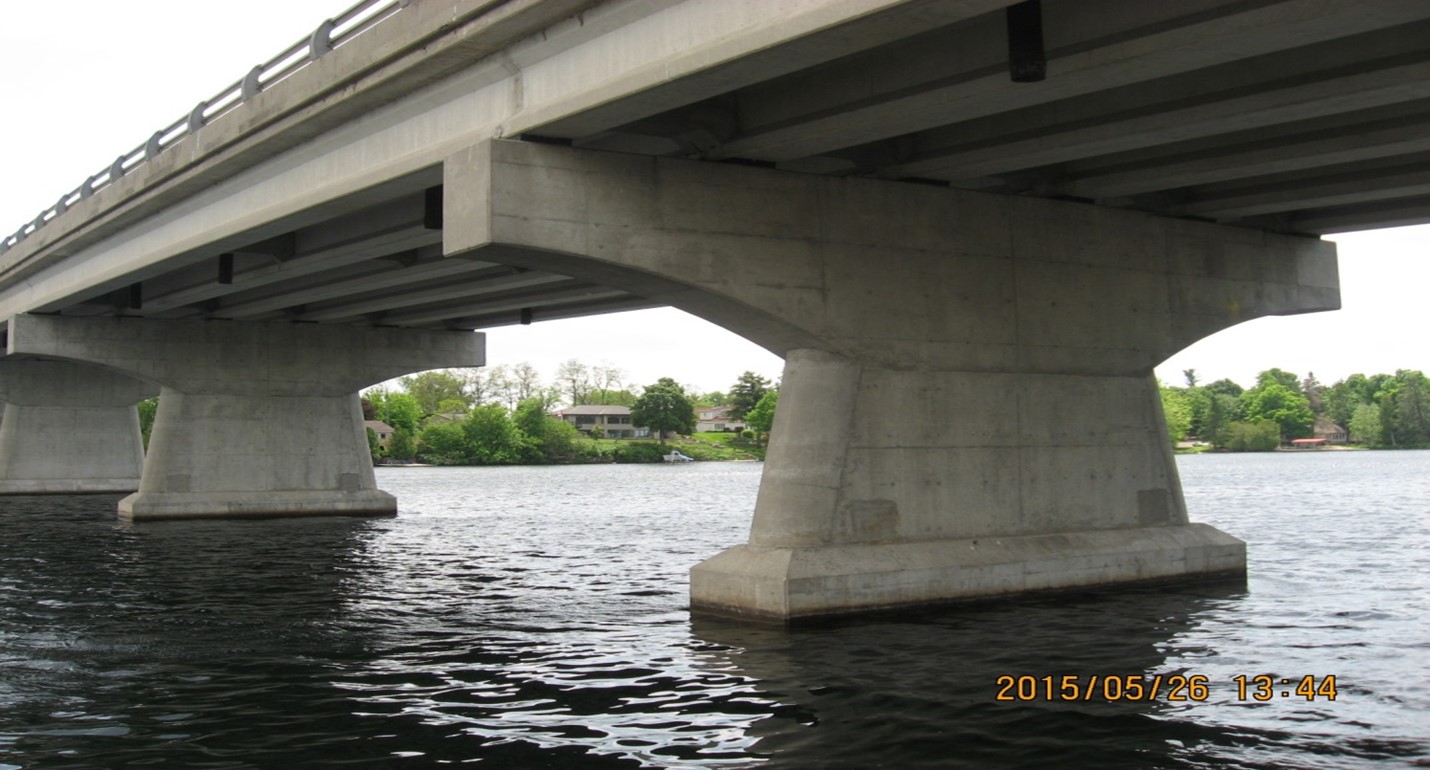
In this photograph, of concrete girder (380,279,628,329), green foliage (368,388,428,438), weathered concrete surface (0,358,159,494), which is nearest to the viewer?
concrete girder (380,279,628,329)

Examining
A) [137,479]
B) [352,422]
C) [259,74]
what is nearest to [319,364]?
[352,422]

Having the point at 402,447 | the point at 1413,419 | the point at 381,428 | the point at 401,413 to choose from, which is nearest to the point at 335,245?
the point at 402,447

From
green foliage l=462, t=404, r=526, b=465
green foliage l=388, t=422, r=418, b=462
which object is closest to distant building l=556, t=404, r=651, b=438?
green foliage l=462, t=404, r=526, b=465

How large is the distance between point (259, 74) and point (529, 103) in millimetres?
9339

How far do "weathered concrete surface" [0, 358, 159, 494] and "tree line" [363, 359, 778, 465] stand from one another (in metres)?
69.0

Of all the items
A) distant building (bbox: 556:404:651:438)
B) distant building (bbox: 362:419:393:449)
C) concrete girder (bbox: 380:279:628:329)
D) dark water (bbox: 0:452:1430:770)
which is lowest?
dark water (bbox: 0:452:1430:770)

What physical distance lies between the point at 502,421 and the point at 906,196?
12510 cm

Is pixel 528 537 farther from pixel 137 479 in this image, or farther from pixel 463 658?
pixel 137 479

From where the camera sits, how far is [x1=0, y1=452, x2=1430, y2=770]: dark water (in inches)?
407

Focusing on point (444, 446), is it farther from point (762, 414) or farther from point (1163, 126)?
point (1163, 126)

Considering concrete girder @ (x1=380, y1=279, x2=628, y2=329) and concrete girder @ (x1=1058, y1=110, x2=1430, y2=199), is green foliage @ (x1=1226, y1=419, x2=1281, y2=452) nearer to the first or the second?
concrete girder @ (x1=380, y1=279, x2=628, y2=329)

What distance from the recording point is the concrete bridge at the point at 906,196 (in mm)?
13930

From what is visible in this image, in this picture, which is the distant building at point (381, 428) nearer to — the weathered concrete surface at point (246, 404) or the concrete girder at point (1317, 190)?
the weathered concrete surface at point (246, 404)

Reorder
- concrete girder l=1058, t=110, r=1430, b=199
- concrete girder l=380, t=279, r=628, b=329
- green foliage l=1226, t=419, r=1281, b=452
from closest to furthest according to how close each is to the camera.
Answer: concrete girder l=1058, t=110, r=1430, b=199 < concrete girder l=380, t=279, r=628, b=329 < green foliage l=1226, t=419, r=1281, b=452
